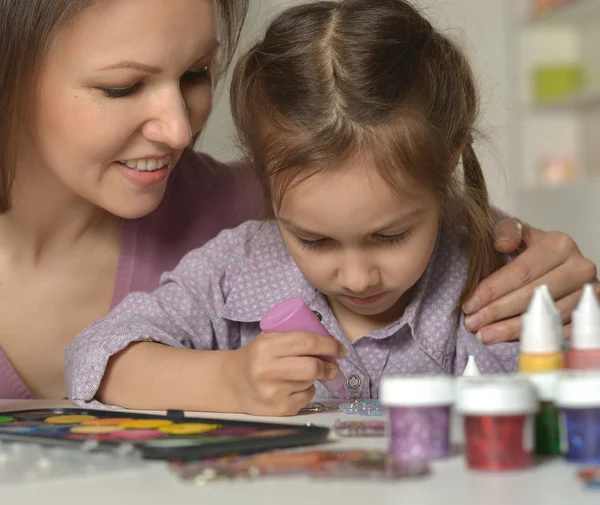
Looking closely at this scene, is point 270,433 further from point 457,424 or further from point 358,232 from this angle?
point 358,232

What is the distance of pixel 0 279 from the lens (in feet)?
4.80

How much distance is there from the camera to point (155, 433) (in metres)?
0.80

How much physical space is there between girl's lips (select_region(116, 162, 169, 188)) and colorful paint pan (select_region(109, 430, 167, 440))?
56 centimetres

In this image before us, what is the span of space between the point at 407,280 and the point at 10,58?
580 millimetres

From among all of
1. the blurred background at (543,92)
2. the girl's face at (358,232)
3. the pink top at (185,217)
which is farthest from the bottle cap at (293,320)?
the blurred background at (543,92)

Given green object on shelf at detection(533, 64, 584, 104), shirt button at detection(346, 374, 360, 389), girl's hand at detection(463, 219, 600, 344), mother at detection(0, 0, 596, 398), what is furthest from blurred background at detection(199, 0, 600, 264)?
shirt button at detection(346, 374, 360, 389)

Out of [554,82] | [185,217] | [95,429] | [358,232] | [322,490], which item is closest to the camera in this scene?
[322,490]

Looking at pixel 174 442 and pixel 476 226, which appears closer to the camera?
pixel 174 442

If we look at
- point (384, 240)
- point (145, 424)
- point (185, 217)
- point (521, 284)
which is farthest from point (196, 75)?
point (145, 424)

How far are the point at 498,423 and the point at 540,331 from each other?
0.44ft

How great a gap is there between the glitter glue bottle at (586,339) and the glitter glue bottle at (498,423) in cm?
11

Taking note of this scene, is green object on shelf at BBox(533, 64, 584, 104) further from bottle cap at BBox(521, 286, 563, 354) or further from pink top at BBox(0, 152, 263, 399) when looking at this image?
bottle cap at BBox(521, 286, 563, 354)

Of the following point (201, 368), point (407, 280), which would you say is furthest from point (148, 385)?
point (407, 280)

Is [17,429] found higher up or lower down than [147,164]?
lower down
